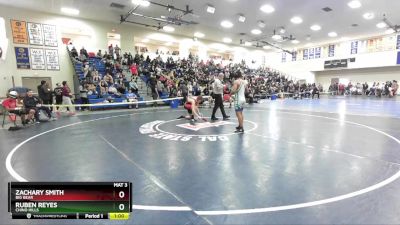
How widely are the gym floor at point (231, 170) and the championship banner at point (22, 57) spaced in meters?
10.2

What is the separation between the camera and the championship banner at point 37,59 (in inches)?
585

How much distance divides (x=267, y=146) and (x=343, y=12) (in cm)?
1525

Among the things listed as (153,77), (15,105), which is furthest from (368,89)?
(15,105)

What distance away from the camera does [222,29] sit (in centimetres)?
2042

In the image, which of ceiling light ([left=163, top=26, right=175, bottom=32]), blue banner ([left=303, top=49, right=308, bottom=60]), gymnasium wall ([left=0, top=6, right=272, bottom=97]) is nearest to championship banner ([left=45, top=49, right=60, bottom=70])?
gymnasium wall ([left=0, top=6, right=272, bottom=97])

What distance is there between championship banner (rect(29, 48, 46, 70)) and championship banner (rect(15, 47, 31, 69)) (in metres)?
0.25

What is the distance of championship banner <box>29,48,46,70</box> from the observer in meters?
14.9

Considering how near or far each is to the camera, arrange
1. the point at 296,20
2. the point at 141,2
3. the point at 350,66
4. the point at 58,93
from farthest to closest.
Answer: the point at 350,66 < the point at 296,20 < the point at 141,2 < the point at 58,93

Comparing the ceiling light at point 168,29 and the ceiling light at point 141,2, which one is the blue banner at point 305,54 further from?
the ceiling light at point 141,2

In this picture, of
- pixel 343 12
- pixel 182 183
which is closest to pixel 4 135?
pixel 182 183

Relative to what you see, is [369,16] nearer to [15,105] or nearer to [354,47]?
[354,47]

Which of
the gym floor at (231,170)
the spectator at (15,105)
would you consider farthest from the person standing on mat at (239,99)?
the spectator at (15,105)

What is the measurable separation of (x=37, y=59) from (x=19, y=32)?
172 cm

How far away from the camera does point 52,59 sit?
1562 cm
